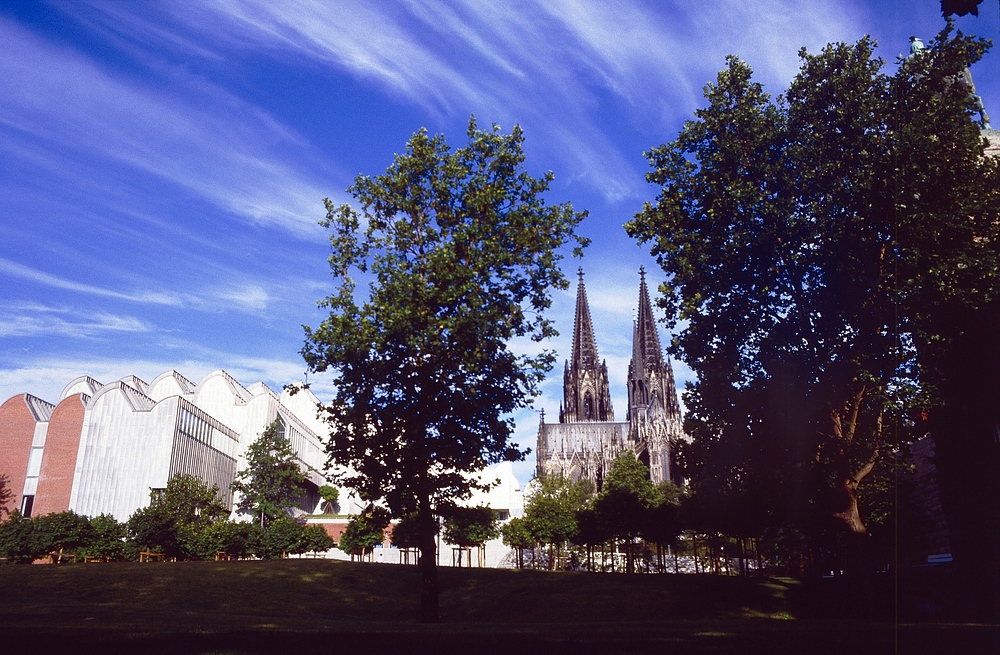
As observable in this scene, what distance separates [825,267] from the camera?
25.8 m

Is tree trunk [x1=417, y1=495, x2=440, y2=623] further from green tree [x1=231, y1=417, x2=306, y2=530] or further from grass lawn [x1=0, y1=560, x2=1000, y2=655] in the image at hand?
green tree [x1=231, y1=417, x2=306, y2=530]

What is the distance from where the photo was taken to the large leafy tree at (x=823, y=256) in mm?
24547

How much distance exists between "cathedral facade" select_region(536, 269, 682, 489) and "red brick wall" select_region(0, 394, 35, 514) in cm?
10584

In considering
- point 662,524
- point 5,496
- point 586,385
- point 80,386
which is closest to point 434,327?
point 662,524

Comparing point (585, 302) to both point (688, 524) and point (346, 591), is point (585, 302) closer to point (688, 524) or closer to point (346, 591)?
point (688, 524)

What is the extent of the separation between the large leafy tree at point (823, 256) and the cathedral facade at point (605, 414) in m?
124

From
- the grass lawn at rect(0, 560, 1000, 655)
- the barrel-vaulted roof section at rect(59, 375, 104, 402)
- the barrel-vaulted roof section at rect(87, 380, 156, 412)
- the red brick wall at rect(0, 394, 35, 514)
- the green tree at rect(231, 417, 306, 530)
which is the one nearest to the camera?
the grass lawn at rect(0, 560, 1000, 655)

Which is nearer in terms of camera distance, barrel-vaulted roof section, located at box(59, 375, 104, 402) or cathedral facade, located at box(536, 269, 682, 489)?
barrel-vaulted roof section, located at box(59, 375, 104, 402)

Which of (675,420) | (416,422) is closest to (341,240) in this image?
(416,422)

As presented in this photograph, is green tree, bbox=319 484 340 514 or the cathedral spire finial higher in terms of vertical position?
the cathedral spire finial

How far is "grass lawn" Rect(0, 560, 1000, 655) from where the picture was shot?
12.6 meters

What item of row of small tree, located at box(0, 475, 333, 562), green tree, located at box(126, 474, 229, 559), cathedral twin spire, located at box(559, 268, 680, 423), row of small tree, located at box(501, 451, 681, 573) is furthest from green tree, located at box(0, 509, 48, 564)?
cathedral twin spire, located at box(559, 268, 680, 423)

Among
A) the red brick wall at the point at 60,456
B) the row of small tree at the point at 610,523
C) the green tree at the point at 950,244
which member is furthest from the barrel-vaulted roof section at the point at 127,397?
the green tree at the point at 950,244

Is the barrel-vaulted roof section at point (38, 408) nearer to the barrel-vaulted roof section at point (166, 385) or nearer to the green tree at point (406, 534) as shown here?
the barrel-vaulted roof section at point (166, 385)
